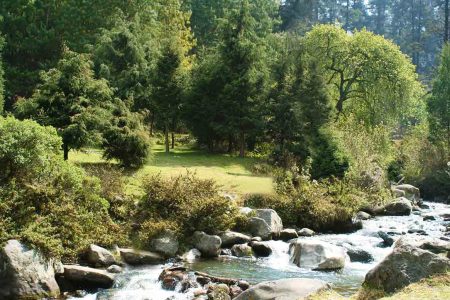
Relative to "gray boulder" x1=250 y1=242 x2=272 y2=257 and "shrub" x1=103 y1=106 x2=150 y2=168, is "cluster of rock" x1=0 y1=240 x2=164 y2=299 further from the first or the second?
"shrub" x1=103 y1=106 x2=150 y2=168

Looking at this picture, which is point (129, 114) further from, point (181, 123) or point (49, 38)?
point (49, 38)

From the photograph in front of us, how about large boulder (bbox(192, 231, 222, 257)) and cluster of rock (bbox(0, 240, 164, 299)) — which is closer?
cluster of rock (bbox(0, 240, 164, 299))

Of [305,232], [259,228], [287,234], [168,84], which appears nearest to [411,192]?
[305,232]

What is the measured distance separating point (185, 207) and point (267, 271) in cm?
383

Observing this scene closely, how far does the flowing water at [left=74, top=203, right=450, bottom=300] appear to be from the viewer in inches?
522

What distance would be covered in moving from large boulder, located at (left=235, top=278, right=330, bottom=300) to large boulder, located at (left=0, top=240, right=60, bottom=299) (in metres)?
5.41

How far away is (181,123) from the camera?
3491cm

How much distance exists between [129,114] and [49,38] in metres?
19.0

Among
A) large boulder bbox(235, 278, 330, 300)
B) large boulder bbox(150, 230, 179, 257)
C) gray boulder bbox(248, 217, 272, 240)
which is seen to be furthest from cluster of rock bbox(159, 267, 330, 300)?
gray boulder bbox(248, 217, 272, 240)

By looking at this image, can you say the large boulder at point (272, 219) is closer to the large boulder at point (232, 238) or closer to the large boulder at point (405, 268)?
the large boulder at point (232, 238)

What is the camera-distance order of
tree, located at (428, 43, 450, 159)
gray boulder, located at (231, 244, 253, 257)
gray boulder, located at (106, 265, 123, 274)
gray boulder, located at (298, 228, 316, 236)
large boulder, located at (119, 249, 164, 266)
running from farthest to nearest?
1. tree, located at (428, 43, 450, 159)
2. gray boulder, located at (298, 228, 316, 236)
3. gray boulder, located at (231, 244, 253, 257)
4. large boulder, located at (119, 249, 164, 266)
5. gray boulder, located at (106, 265, 123, 274)

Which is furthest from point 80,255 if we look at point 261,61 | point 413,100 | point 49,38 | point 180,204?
point 413,100

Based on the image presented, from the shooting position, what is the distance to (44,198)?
49.0 ft

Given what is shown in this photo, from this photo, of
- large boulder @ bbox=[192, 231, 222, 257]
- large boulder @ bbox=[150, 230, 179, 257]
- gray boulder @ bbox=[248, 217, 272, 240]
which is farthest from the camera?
gray boulder @ bbox=[248, 217, 272, 240]
